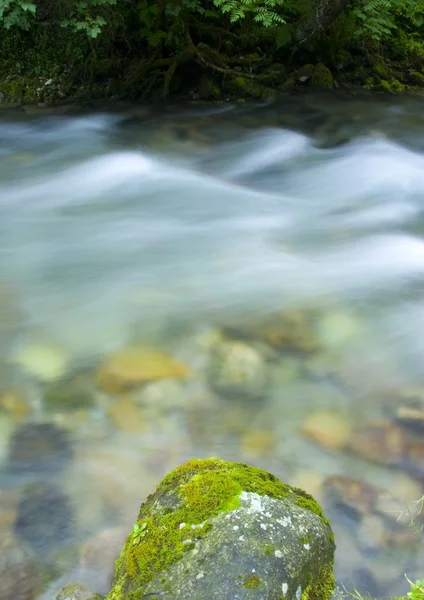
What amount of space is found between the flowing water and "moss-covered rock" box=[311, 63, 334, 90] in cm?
218

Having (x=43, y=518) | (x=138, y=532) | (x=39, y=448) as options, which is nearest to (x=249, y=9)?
(x=39, y=448)

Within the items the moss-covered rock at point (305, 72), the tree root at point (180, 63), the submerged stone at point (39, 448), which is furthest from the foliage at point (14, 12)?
the submerged stone at point (39, 448)

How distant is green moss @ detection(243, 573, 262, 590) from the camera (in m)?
1.68

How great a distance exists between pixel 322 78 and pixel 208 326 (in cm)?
681

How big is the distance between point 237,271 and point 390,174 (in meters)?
2.92

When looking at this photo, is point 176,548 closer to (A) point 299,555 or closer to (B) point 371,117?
(A) point 299,555

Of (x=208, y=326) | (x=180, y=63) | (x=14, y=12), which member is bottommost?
(x=208, y=326)

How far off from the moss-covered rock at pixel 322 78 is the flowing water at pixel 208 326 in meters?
2.18

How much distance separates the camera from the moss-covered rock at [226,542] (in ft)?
5.64

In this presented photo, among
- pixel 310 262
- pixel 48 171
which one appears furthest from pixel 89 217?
pixel 310 262

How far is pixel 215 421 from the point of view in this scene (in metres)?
3.06

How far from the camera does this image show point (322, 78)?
9195 millimetres

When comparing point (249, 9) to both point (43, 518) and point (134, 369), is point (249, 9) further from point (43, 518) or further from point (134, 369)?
point (43, 518)

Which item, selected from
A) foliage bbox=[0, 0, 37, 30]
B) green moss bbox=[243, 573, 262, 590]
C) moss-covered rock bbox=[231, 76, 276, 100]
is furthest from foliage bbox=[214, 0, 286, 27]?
green moss bbox=[243, 573, 262, 590]
